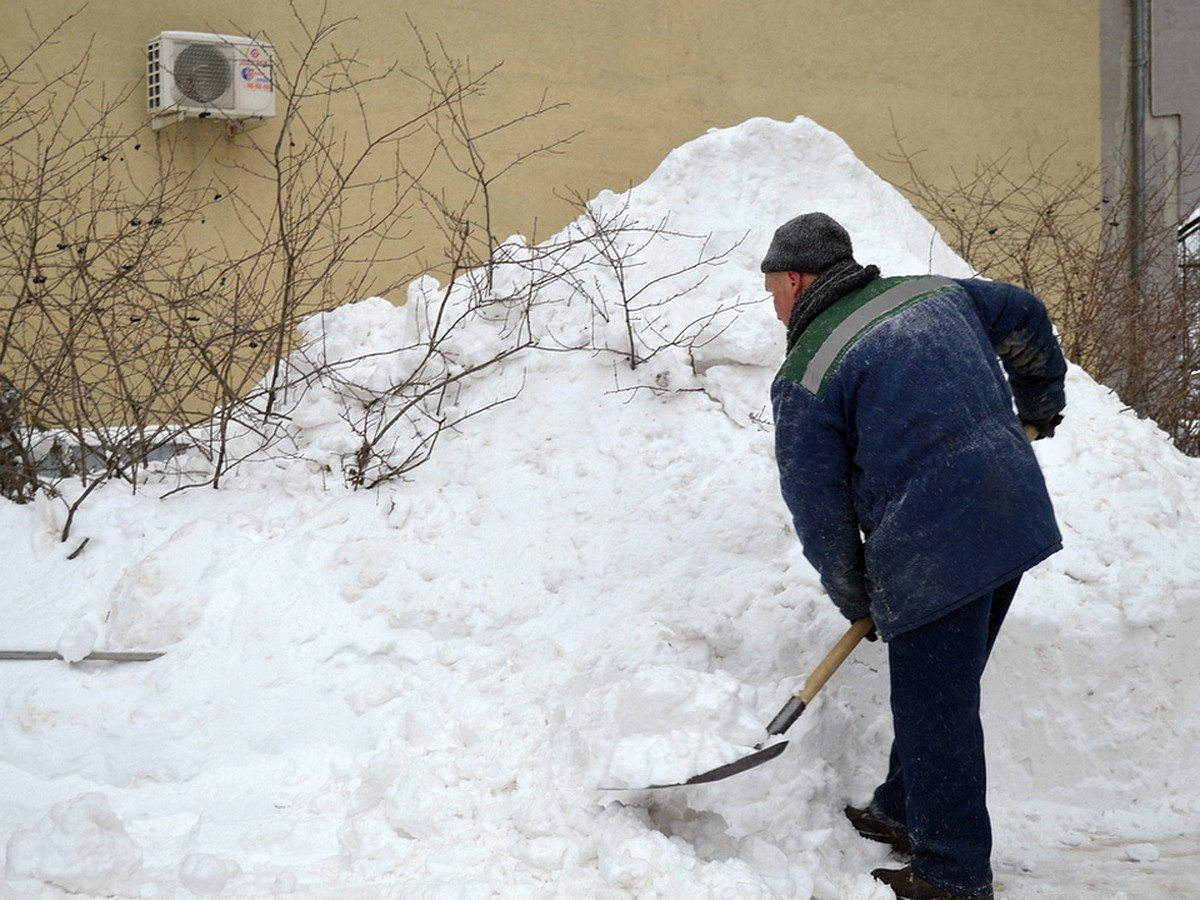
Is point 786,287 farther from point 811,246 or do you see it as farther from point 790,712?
point 790,712

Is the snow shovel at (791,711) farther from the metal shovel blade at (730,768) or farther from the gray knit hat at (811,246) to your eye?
the gray knit hat at (811,246)

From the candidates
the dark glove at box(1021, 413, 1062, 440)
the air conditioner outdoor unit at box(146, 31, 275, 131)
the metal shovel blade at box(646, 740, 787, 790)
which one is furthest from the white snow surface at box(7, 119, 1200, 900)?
the air conditioner outdoor unit at box(146, 31, 275, 131)

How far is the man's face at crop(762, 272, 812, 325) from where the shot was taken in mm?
3336

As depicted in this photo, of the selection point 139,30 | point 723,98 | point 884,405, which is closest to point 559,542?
point 884,405

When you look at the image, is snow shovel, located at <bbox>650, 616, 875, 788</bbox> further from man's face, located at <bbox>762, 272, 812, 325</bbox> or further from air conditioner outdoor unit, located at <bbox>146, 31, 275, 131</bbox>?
air conditioner outdoor unit, located at <bbox>146, 31, 275, 131</bbox>

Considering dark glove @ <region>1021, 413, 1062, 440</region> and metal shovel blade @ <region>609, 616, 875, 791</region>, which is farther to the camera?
dark glove @ <region>1021, 413, 1062, 440</region>

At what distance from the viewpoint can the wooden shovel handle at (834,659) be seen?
10.7ft

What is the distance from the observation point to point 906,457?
9.89 feet

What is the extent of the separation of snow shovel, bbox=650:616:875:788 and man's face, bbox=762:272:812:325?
2.71ft

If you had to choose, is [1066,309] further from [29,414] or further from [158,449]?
[29,414]

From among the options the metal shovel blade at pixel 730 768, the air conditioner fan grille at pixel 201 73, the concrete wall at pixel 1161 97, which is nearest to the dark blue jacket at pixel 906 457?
the metal shovel blade at pixel 730 768

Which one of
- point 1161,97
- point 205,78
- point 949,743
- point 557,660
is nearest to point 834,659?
point 949,743

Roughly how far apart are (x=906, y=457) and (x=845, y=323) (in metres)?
0.36

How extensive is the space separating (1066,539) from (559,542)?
1.68 metres
